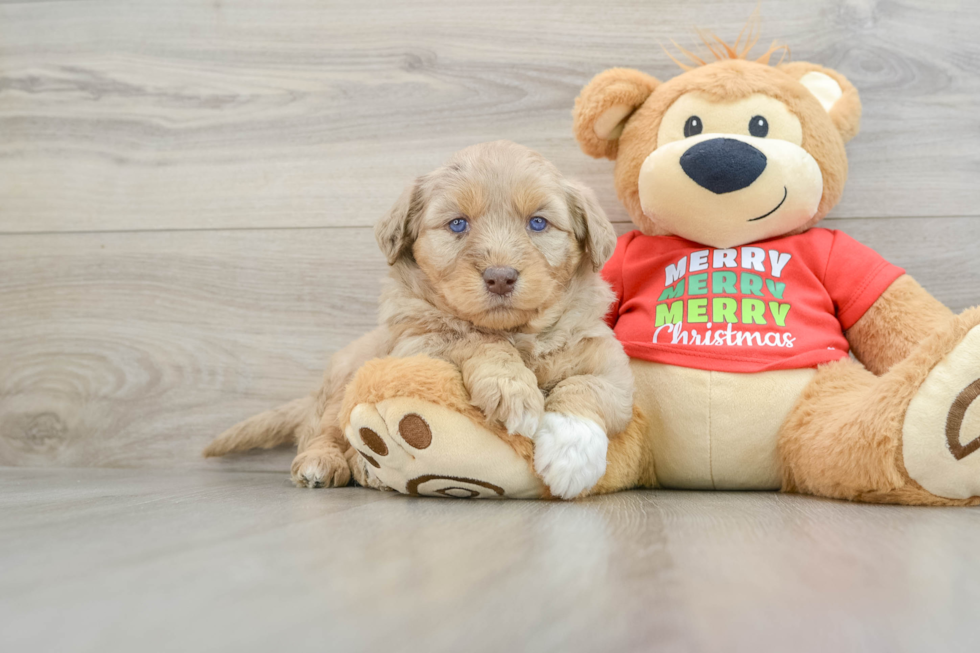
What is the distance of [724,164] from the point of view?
1168 millimetres

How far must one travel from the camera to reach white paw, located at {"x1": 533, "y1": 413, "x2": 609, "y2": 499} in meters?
0.97

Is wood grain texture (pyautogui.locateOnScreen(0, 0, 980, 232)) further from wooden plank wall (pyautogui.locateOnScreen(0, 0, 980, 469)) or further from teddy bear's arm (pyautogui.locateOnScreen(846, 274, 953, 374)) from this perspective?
teddy bear's arm (pyautogui.locateOnScreen(846, 274, 953, 374))

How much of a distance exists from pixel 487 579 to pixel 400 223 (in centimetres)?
72

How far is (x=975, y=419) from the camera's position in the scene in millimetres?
893

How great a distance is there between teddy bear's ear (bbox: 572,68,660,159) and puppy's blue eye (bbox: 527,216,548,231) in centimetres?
33

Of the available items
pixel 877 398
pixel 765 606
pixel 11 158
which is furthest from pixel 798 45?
pixel 11 158

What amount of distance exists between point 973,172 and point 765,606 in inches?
55.8

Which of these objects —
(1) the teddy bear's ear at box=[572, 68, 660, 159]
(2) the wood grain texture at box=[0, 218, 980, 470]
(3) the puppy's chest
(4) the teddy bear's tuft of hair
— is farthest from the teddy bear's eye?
(2) the wood grain texture at box=[0, 218, 980, 470]

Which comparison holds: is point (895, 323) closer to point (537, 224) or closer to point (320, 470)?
point (537, 224)

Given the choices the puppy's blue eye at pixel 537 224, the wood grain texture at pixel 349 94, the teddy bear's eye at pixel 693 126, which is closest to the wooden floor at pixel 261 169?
the wood grain texture at pixel 349 94

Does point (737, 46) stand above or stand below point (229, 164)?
above

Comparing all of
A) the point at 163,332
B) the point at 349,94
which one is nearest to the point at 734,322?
the point at 349,94

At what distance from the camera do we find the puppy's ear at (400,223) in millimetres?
1157

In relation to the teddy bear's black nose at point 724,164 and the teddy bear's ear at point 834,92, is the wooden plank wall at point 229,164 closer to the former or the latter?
the teddy bear's ear at point 834,92
